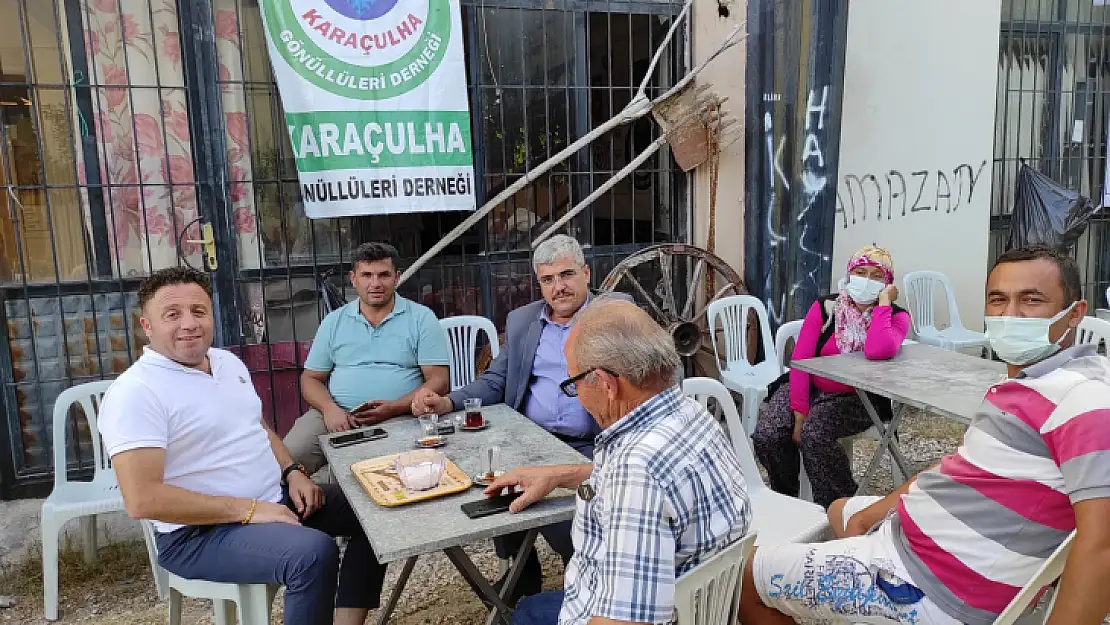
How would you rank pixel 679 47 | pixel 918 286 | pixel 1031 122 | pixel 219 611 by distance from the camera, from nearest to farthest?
pixel 219 611, pixel 679 47, pixel 918 286, pixel 1031 122

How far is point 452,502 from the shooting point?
182cm

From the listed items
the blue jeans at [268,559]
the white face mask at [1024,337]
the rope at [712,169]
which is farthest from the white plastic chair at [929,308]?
the blue jeans at [268,559]

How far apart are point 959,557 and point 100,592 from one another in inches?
122

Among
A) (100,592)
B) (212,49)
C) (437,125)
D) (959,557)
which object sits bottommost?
(100,592)

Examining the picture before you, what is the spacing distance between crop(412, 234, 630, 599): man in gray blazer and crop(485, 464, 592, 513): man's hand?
766 mm

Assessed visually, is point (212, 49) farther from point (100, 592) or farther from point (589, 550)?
point (589, 550)

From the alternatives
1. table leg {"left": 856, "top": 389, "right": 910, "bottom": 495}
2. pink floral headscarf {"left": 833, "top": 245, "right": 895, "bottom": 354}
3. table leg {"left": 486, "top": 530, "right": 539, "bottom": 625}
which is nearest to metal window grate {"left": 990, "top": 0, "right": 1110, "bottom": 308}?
pink floral headscarf {"left": 833, "top": 245, "right": 895, "bottom": 354}

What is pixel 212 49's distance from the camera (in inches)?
145

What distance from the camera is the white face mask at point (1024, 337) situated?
1703 mm

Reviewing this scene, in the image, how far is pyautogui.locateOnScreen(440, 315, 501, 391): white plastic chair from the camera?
12.8 feet

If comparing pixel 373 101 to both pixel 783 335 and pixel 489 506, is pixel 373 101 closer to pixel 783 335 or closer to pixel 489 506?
pixel 783 335

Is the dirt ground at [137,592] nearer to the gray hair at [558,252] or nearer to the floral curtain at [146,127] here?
the gray hair at [558,252]

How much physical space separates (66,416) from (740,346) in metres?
3.32

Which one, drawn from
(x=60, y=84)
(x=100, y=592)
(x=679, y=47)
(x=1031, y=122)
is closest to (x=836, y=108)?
(x=679, y=47)
